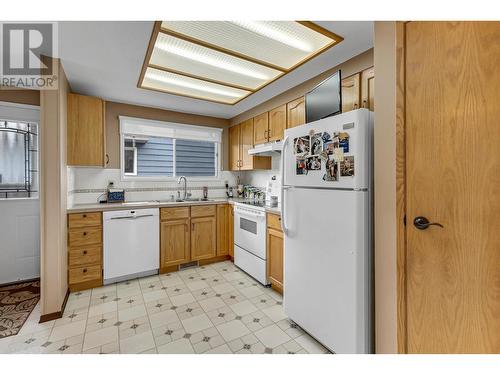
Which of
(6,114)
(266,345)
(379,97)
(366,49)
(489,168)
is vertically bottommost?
(266,345)

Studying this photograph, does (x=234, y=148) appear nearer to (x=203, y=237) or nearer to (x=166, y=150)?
(x=166, y=150)

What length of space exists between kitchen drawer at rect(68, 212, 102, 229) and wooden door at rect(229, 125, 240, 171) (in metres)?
2.11

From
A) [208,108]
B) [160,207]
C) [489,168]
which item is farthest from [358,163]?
[208,108]

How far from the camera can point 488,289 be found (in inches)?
41.8

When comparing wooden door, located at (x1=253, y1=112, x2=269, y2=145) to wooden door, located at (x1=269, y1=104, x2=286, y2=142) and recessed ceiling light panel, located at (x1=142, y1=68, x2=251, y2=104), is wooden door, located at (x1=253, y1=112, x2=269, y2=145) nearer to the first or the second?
wooden door, located at (x1=269, y1=104, x2=286, y2=142)

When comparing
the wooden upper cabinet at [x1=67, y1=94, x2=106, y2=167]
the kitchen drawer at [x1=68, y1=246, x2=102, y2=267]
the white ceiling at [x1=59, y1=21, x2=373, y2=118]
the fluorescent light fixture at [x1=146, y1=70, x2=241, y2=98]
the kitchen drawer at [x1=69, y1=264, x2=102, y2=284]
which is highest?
the fluorescent light fixture at [x1=146, y1=70, x2=241, y2=98]

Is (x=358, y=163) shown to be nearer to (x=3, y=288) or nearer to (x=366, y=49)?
(x=366, y=49)

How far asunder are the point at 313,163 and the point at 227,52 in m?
1.23

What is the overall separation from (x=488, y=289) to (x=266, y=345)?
1410 mm

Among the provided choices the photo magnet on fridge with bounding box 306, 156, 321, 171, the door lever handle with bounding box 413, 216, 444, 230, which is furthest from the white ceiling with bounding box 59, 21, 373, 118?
the door lever handle with bounding box 413, 216, 444, 230

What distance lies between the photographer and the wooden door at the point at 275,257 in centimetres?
252

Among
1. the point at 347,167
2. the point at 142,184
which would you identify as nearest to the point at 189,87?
the point at 142,184

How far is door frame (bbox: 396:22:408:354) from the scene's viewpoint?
1287 millimetres

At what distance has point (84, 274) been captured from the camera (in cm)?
264
